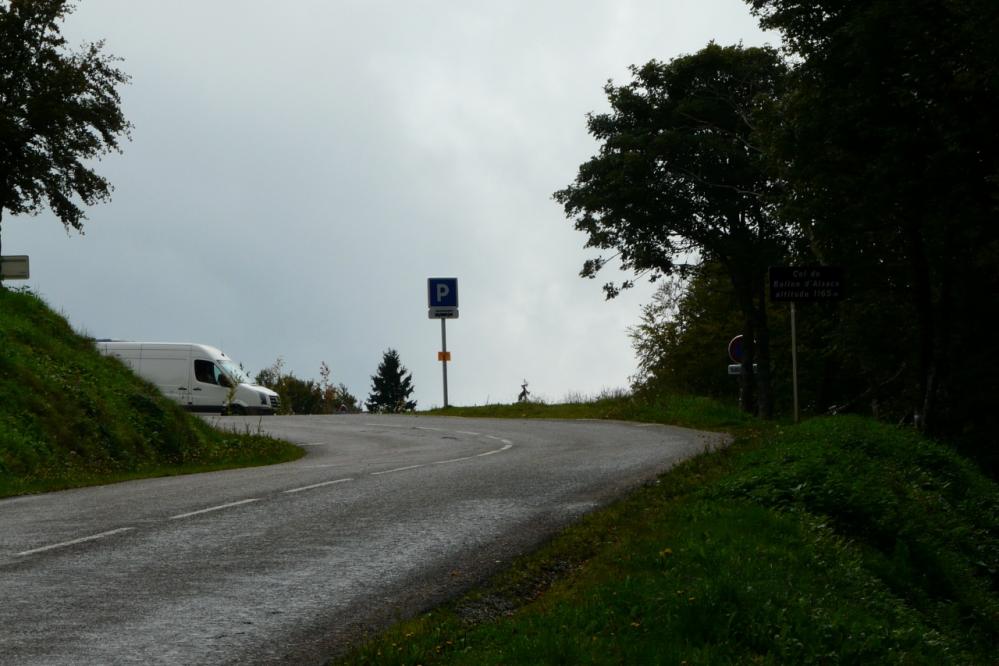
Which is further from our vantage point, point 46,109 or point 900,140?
point 46,109

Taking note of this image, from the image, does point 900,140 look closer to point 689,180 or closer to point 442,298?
point 689,180

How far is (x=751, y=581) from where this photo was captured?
8.27m

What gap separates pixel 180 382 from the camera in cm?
4288

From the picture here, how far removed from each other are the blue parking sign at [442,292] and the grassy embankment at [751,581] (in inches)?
1038

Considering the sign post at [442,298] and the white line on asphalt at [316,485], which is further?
the sign post at [442,298]

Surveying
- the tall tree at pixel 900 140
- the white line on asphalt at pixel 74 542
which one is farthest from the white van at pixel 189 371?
the white line on asphalt at pixel 74 542

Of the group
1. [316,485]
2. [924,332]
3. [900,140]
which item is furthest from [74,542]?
[924,332]

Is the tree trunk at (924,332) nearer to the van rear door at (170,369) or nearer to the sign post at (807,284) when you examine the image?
the sign post at (807,284)

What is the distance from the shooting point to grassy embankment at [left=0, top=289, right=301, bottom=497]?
1922 cm

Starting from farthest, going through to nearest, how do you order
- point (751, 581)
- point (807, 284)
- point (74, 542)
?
point (807, 284), point (74, 542), point (751, 581)

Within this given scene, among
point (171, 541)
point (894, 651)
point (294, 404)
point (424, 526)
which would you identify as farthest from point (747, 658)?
point (294, 404)

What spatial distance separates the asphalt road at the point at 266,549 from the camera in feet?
22.9

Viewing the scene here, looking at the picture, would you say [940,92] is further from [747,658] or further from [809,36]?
Result: [747,658]

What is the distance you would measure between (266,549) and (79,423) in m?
12.9
